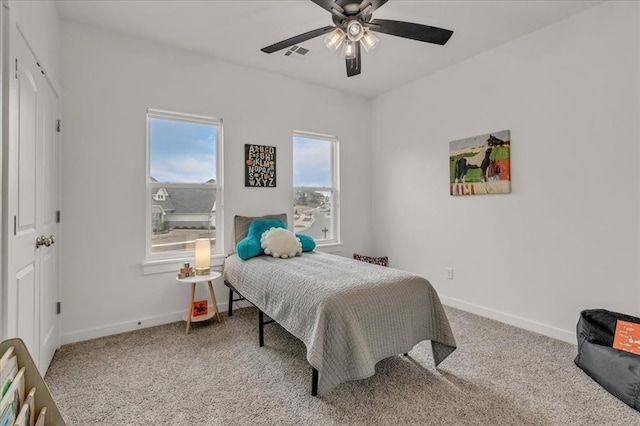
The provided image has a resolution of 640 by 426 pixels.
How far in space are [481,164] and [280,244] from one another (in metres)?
2.17

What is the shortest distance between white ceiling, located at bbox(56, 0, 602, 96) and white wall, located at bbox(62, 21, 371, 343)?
200mm

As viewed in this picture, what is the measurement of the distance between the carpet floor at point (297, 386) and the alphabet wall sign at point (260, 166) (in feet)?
5.39

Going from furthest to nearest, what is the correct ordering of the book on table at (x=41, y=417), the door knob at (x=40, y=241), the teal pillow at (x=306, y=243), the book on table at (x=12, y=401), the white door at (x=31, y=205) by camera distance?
the teal pillow at (x=306, y=243) → the door knob at (x=40, y=241) → the white door at (x=31, y=205) → the book on table at (x=41, y=417) → the book on table at (x=12, y=401)

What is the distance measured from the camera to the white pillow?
289 cm

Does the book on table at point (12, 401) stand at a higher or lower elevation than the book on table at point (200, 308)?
higher

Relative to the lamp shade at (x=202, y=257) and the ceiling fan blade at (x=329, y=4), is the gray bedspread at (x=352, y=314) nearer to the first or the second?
the lamp shade at (x=202, y=257)

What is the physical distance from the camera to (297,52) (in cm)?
306

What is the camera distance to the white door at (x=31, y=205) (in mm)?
1438

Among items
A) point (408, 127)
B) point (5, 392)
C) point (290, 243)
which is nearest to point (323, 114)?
point (408, 127)

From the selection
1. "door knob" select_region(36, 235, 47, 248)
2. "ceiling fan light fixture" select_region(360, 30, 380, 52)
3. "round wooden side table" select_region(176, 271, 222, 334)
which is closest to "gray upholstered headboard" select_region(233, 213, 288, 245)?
"round wooden side table" select_region(176, 271, 222, 334)

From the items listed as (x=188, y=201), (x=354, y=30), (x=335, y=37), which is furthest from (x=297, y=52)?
(x=188, y=201)

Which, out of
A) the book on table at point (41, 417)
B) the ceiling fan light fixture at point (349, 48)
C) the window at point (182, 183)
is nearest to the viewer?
the book on table at point (41, 417)

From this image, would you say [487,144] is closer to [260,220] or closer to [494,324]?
[494,324]

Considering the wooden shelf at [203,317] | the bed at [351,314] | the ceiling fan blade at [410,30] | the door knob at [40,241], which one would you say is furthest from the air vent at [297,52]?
the wooden shelf at [203,317]
